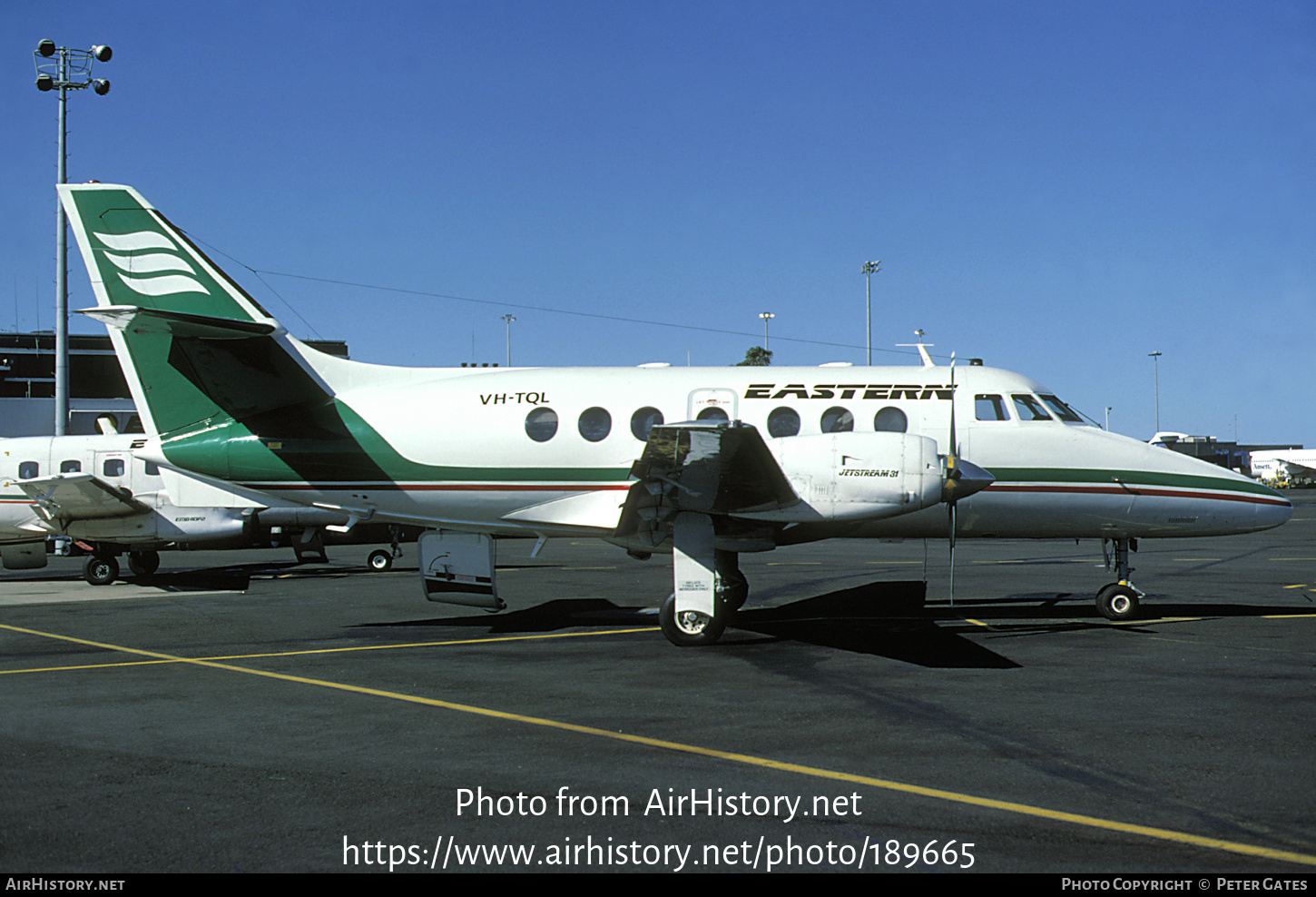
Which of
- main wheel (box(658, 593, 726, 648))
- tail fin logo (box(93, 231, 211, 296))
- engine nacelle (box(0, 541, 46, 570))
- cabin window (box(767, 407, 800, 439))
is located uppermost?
tail fin logo (box(93, 231, 211, 296))

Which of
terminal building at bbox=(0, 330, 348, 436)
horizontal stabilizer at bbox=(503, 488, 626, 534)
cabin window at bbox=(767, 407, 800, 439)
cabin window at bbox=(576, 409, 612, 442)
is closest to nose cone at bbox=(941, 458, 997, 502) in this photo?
cabin window at bbox=(767, 407, 800, 439)

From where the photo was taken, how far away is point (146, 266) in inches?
539

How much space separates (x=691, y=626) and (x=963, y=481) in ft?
12.7

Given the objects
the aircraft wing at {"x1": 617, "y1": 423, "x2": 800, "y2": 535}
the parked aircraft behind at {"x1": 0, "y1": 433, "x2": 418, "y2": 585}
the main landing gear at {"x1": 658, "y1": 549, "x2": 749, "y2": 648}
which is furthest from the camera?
the parked aircraft behind at {"x1": 0, "y1": 433, "x2": 418, "y2": 585}

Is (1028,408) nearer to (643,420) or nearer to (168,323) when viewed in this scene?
(643,420)

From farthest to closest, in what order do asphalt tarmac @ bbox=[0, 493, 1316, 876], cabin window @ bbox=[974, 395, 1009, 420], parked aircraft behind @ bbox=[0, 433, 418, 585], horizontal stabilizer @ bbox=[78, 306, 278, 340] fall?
parked aircraft behind @ bbox=[0, 433, 418, 585]
cabin window @ bbox=[974, 395, 1009, 420]
horizontal stabilizer @ bbox=[78, 306, 278, 340]
asphalt tarmac @ bbox=[0, 493, 1316, 876]

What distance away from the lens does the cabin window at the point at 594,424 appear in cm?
1327

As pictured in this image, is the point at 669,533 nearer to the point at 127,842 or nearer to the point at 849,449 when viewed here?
the point at 849,449

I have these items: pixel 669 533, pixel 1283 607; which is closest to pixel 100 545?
pixel 669 533

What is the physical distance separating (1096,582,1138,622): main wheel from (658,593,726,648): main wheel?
18.8 ft

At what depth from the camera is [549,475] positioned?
43.5 ft

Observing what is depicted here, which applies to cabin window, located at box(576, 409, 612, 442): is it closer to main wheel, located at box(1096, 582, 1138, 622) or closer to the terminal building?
main wheel, located at box(1096, 582, 1138, 622)

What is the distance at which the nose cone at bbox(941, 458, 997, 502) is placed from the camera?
38.1 ft

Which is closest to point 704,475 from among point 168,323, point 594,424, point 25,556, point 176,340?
point 594,424
